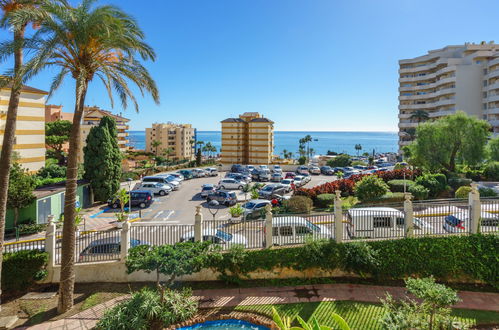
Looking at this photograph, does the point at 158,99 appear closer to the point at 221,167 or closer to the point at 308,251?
the point at 308,251

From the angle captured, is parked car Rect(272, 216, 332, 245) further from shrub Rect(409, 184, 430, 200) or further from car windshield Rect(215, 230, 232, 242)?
shrub Rect(409, 184, 430, 200)

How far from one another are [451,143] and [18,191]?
119 feet

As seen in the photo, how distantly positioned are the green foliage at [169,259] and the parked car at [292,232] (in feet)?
12.6

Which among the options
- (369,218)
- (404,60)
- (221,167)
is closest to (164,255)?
(369,218)

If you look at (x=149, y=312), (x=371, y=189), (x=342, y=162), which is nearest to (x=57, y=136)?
(x=342, y=162)

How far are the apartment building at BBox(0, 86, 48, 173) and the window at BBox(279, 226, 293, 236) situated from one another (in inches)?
1167

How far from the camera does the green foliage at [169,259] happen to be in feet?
33.9

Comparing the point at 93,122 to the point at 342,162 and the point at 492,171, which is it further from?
the point at 492,171

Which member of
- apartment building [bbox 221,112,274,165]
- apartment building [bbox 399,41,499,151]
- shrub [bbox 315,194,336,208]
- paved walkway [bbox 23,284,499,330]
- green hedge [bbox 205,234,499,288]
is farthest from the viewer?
apartment building [bbox 221,112,274,165]

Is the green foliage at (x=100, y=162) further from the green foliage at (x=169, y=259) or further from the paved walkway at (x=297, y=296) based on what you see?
the green foliage at (x=169, y=259)

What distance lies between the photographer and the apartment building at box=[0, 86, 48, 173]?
31641mm

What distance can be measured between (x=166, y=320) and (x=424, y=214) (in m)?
12.2

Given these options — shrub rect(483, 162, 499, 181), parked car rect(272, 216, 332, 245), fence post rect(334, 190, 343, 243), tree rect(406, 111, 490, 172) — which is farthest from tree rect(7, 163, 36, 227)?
shrub rect(483, 162, 499, 181)

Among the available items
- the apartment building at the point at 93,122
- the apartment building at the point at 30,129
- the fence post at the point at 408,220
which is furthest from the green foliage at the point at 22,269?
the apartment building at the point at 93,122
